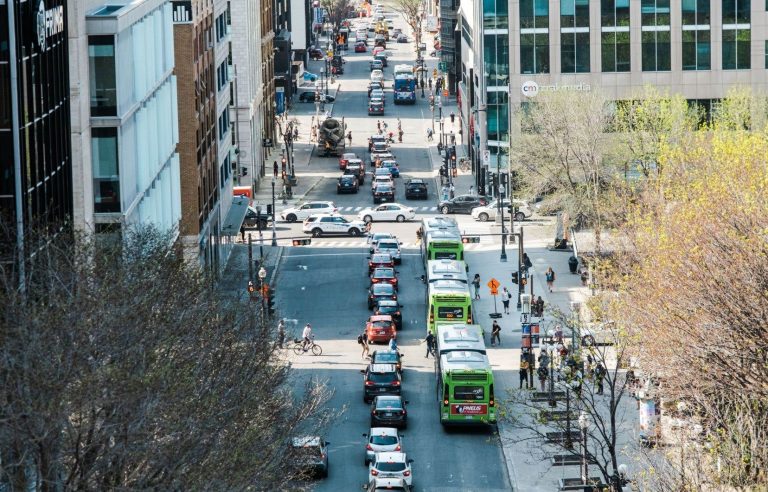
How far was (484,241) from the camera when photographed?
4515 inches

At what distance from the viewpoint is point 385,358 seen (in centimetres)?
8125

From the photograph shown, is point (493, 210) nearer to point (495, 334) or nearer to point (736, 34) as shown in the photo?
point (736, 34)

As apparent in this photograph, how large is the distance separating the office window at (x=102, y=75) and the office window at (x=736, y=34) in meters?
61.9

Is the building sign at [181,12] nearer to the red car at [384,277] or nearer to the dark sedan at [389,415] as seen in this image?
the red car at [384,277]

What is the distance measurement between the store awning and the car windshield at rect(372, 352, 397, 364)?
1088 inches

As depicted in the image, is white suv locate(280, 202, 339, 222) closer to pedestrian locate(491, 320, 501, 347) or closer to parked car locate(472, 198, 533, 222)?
parked car locate(472, 198, 533, 222)

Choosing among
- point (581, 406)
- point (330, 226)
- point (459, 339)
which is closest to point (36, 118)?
point (581, 406)

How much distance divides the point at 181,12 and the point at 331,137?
6047 centimetres

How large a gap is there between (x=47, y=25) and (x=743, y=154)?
104ft

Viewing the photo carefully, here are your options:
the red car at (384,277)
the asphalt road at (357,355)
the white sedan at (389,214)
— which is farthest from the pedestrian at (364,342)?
the white sedan at (389,214)

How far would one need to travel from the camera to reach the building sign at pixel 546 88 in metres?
119

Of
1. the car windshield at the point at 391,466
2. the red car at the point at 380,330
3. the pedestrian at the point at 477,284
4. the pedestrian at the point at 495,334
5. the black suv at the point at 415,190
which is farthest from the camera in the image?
the black suv at the point at 415,190

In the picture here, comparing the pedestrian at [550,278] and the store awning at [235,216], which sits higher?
the store awning at [235,216]

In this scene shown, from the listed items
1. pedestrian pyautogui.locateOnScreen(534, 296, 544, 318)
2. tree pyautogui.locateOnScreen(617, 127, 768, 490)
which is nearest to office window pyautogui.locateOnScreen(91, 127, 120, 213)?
tree pyautogui.locateOnScreen(617, 127, 768, 490)
